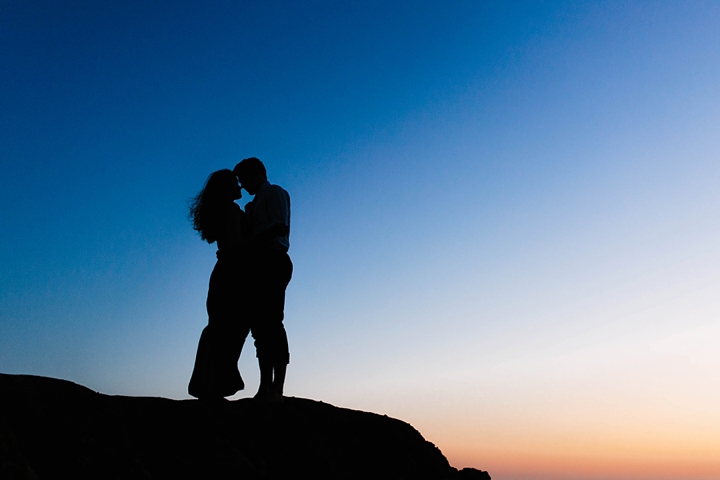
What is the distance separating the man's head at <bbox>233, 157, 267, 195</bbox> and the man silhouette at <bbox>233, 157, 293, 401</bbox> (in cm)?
24

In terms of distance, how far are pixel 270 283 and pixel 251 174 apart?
1255 millimetres

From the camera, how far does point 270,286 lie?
6422 millimetres

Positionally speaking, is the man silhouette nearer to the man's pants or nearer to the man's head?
the man's pants

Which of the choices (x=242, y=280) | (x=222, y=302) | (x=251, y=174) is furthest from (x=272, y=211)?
(x=222, y=302)

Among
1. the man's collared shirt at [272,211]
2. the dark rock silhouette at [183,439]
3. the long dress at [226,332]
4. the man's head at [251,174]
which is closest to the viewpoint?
the dark rock silhouette at [183,439]

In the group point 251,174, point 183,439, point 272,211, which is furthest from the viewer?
point 251,174

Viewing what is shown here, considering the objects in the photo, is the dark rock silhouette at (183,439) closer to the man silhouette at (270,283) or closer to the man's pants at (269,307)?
the man silhouette at (270,283)

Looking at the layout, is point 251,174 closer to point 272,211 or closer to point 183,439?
point 272,211

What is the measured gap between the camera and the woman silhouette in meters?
6.61

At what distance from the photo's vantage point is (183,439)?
5047 mm

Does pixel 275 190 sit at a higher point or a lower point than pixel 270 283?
higher

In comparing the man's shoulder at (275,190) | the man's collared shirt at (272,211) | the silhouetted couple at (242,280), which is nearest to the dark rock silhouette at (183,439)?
the silhouetted couple at (242,280)

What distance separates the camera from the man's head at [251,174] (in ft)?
22.4

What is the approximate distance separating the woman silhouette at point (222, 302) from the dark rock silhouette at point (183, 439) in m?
0.51
